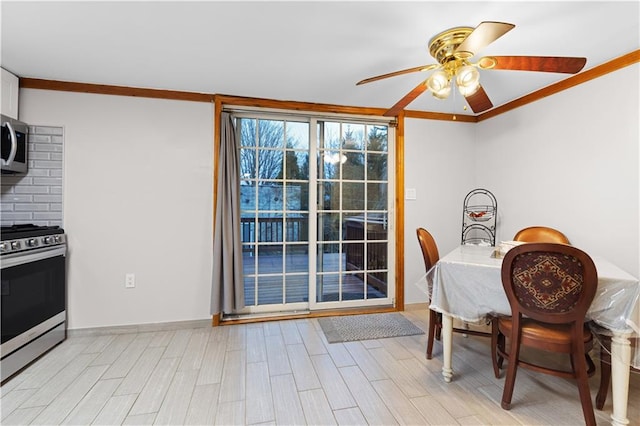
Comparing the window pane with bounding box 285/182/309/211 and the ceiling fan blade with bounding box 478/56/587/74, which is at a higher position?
the ceiling fan blade with bounding box 478/56/587/74

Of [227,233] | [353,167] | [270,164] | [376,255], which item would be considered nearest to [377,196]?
[353,167]

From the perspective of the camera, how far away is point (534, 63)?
5.42 ft

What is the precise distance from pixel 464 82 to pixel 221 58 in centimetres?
169

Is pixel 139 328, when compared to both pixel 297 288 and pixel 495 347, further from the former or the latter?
pixel 495 347

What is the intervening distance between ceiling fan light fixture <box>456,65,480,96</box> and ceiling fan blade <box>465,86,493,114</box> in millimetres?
224

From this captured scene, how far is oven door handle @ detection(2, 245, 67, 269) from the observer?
2014mm

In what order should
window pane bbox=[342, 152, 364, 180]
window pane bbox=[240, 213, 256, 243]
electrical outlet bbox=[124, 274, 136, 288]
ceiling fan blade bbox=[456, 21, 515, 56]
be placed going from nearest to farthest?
ceiling fan blade bbox=[456, 21, 515, 56]
electrical outlet bbox=[124, 274, 136, 288]
window pane bbox=[240, 213, 256, 243]
window pane bbox=[342, 152, 364, 180]

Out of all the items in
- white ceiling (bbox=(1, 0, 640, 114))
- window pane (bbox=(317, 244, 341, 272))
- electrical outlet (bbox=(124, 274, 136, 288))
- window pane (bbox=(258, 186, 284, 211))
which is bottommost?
electrical outlet (bbox=(124, 274, 136, 288))

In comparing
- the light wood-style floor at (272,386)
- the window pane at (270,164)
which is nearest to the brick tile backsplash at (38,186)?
the light wood-style floor at (272,386)

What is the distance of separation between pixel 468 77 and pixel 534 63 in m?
0.32

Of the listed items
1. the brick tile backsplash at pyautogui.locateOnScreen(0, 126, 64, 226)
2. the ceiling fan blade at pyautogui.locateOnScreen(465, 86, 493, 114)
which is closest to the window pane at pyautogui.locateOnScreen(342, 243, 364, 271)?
the ceiling fan blade at pyautogui.locateOnScreen(465, 86, 493, 114)

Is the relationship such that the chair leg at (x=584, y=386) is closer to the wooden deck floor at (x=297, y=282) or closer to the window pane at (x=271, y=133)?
the wooden deck floor at (x=297, y=282)

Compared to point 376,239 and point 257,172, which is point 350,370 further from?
point 257,172

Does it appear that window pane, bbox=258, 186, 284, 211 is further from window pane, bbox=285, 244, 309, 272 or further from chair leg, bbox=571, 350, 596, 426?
chair leg, bbox=571, 350, 596, 426
